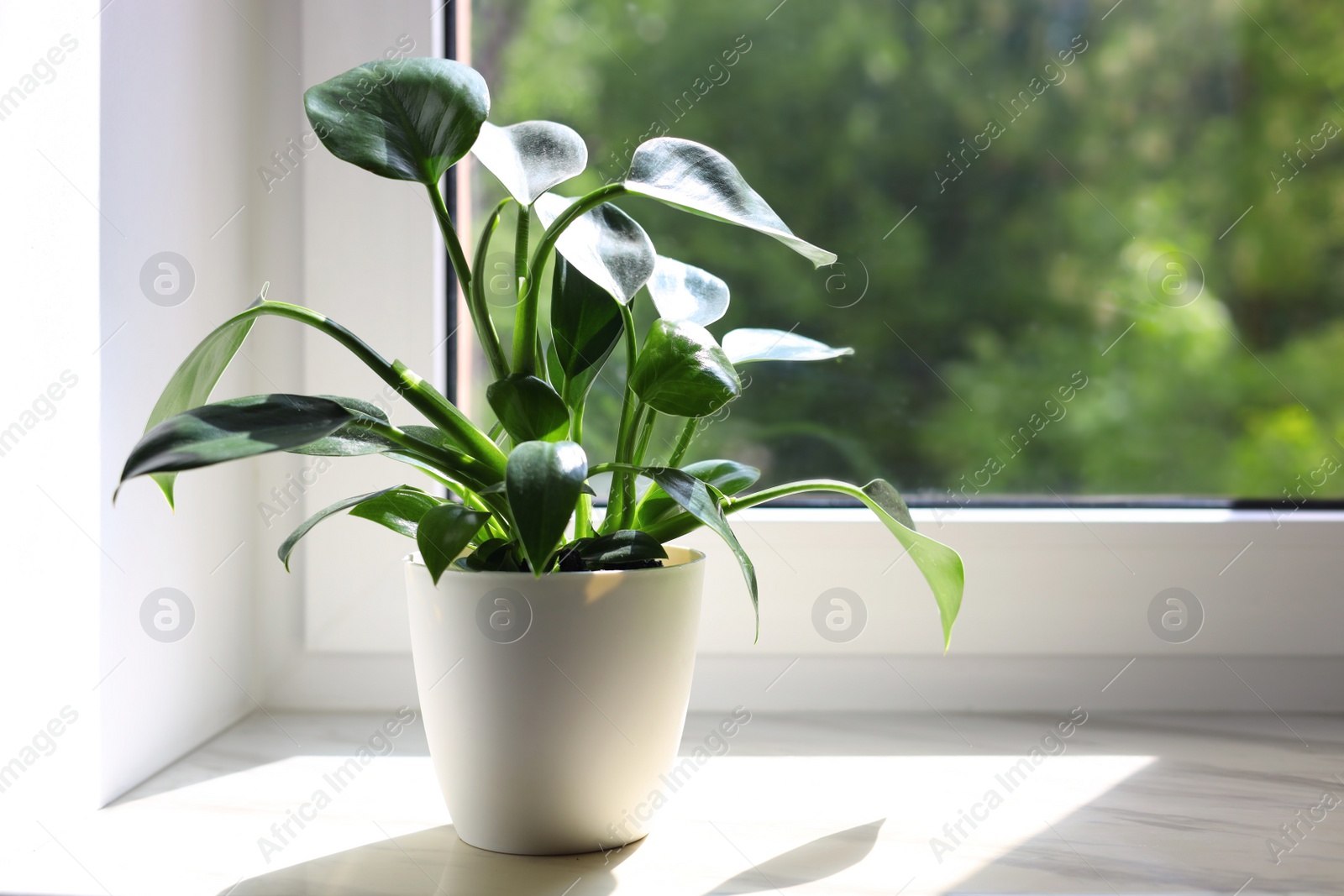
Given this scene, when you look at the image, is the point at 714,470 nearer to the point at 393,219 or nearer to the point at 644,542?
the point at 644,542

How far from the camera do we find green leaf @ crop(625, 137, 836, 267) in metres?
0.49

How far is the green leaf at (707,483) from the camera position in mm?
569

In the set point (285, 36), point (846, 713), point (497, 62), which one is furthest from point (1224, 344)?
point (285, 36)

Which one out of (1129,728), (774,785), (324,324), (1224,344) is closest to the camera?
(324,324)

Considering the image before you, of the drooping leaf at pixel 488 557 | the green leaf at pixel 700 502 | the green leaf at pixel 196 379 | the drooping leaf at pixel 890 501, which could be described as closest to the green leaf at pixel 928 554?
the drooping leaf at pixel 890 501

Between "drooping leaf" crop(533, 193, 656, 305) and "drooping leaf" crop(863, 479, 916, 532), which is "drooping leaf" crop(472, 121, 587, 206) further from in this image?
"drooping leaf" crop(863, 479, 916, 532)

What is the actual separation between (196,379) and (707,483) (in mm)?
289


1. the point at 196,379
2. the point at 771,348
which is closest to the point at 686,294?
the point at 771,348

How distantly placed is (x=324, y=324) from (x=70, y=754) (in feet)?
0.96

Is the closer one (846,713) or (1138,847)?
(1138,847)

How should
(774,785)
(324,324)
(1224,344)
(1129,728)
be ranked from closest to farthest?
(324,324) < (774,785) < (1129,728) < (1224,344)

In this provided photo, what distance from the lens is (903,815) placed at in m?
0.60

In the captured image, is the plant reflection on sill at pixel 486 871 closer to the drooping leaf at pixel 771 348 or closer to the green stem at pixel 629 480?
the green stem at pixel 629 480

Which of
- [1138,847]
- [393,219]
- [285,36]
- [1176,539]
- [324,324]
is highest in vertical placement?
[285,36]
